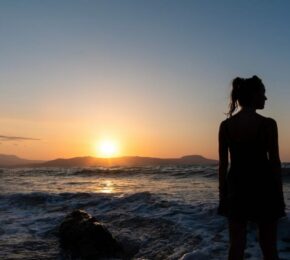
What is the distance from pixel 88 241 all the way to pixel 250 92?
4.50m

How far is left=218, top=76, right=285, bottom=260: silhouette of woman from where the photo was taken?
3955 millimetres

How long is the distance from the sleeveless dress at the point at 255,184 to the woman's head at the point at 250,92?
0.76 feet

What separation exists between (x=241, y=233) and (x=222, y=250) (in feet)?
10.3

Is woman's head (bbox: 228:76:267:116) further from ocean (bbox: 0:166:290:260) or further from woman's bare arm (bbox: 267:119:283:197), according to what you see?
ocean (bbox: 0:166:290:260)

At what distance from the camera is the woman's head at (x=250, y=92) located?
407cm

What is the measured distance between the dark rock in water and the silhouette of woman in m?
3.59

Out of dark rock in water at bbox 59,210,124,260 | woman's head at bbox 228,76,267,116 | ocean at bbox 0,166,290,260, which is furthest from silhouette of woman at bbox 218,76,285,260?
dark rock in water at bbox 59,210,124,260

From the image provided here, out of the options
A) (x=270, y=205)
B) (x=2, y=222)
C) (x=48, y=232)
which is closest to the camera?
(x=270, y=205)

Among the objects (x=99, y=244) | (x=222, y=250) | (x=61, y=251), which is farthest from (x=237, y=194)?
(x=61, y=251)

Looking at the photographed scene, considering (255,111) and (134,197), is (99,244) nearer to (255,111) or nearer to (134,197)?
(255,111)

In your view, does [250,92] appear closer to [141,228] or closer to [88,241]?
[88,241]

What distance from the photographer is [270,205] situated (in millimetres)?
3973

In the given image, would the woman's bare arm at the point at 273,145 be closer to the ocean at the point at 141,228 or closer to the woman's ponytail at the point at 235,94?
the woman's ponytail at the point at 235,94

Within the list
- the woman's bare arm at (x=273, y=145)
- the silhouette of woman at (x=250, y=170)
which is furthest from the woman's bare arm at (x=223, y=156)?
the woman's bare arm at (x=273, y=145)
